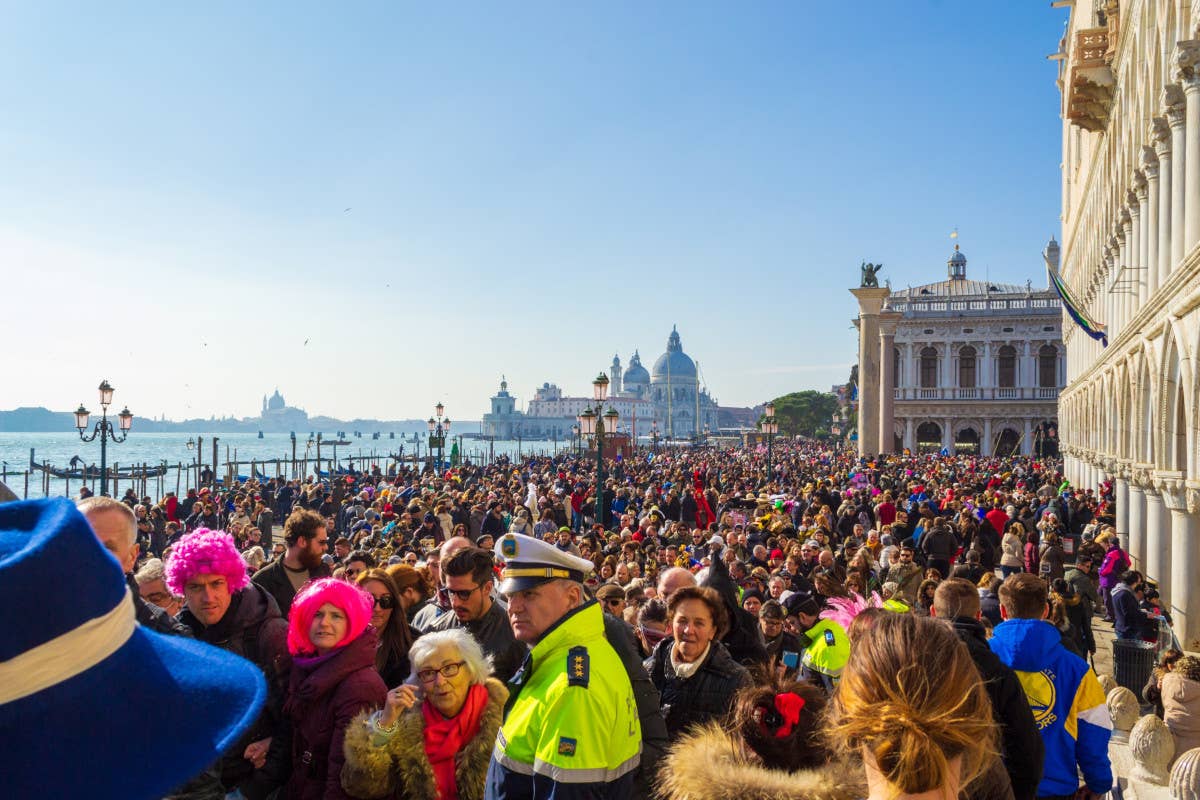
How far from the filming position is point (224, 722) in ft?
4.50

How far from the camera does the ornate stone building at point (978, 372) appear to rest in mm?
58062

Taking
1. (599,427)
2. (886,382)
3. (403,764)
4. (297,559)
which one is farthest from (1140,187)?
(886,382)

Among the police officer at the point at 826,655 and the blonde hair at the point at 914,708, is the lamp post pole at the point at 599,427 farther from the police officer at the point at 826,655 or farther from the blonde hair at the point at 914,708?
the blonde hair at the point at 914,708

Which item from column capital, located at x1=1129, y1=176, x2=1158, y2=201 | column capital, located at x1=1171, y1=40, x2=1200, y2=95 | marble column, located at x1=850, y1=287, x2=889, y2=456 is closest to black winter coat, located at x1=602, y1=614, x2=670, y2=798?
column capital, located at x1=1171, y1=40, x2=1200, y2=95

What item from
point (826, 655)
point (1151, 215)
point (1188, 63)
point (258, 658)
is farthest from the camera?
point (1151, 215)

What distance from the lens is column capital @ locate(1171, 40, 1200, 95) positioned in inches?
415

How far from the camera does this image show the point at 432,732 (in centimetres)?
358

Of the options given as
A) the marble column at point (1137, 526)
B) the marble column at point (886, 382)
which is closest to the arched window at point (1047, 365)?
the marble column at point (886, 382)

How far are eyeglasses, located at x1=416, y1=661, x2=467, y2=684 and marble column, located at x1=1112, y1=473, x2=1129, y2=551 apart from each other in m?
16.7

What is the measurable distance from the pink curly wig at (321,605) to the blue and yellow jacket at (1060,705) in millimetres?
2617

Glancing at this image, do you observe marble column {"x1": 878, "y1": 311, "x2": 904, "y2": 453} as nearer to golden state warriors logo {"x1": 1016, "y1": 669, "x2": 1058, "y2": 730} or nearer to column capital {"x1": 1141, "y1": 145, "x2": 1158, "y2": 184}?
column capital {"x1": 1141, "y1": 145, "x2": 1158, "y2": 184}

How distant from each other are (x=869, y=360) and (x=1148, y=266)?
1105 inches

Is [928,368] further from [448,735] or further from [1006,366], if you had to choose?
[448,735]

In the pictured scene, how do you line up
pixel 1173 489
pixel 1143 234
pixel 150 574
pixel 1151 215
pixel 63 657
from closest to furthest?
1. pixel 63 657
2. pixel 150 574
3. pixel 1173 489
4. pixel 1151 215
5. pixel 1143 234
